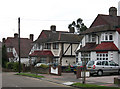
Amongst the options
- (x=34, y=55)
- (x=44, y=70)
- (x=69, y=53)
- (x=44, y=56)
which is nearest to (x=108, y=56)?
(x=44, y=70)

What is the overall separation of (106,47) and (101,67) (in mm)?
7660

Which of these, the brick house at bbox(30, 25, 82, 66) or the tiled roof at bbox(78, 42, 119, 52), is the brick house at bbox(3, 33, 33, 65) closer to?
the brick house at bbox(30, 25, 82, 66)

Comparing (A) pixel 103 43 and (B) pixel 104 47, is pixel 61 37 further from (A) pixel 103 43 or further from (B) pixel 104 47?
(B) pixel 104 47

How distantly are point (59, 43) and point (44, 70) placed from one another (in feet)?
41.0

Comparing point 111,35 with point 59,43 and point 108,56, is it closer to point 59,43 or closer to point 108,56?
point 108,56

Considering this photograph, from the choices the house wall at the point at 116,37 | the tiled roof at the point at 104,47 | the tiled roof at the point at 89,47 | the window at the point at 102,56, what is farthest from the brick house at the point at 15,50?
the house wall at the point at 116,37

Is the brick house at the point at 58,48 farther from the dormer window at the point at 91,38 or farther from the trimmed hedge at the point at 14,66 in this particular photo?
the dormer window at the point at 91,38

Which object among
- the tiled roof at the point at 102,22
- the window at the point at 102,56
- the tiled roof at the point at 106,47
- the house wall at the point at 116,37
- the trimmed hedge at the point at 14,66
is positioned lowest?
the trimmed hedge at the point at 14,66

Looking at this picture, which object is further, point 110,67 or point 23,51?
point 23,51

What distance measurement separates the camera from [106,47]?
34438mm

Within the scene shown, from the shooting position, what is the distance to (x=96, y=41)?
37.9 m

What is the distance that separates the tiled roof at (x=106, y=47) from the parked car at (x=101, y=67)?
5954 mm

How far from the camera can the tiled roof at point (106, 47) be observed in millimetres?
33938

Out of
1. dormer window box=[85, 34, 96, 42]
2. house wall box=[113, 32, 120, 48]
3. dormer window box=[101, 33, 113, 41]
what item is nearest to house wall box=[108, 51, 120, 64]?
house wall box=[113, 32, 120, 48]
